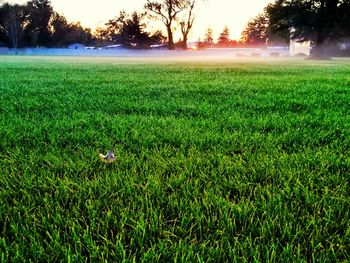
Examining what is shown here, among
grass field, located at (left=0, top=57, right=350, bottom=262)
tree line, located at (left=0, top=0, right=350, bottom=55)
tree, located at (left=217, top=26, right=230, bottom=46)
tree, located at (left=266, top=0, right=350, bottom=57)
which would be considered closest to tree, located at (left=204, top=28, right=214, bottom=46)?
tree, located at (left=217, top=26, right=230, bottom=46)

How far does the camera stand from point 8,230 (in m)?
1.37

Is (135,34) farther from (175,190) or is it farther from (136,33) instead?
(175,190)

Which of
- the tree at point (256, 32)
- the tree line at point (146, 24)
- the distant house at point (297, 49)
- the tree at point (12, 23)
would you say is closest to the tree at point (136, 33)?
the tree line at point (146, 24)

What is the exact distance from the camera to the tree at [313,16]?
41750mm

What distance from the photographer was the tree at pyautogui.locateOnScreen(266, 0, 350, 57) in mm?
41750

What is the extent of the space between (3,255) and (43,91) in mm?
5077

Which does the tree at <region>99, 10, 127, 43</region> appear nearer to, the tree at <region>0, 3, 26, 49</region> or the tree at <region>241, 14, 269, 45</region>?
the tree at <region>0, 3, 26, 49</region>

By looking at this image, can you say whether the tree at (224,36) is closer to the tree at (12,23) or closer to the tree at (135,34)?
the tree at (135,34)

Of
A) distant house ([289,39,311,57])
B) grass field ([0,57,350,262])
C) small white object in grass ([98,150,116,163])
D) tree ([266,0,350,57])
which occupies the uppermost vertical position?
tree ([266,0,350,57])

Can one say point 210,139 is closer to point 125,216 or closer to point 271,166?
point 271,166

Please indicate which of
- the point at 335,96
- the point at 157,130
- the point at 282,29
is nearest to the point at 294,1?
the point at 282,29

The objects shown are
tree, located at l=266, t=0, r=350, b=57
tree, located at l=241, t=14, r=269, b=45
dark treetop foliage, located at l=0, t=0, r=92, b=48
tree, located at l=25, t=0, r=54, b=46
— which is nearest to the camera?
tree, located at l=266, t=0, r=350, b=57

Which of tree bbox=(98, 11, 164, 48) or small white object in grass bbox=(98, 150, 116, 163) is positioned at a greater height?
tree bbox=(98, 11, 164, 48)

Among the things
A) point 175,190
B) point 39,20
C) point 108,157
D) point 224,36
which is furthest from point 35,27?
point 175,190
